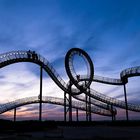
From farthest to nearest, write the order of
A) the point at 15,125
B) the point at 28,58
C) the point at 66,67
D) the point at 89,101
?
1. the point at 89,101
2. the point at 66,67
3. the point at 28,58
4. the point at 15,125

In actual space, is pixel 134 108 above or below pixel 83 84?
below

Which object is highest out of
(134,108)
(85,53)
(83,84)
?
(85,53)

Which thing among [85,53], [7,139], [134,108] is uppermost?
[85,53]

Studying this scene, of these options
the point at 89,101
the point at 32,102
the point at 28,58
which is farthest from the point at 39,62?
the point at 89,101

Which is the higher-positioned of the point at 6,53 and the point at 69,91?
the point at 6,53

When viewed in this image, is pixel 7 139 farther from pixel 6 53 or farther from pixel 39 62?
pixel 39 62

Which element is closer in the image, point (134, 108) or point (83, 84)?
point (83, 84)

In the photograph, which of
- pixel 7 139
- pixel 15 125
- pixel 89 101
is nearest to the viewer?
pixel 7 139

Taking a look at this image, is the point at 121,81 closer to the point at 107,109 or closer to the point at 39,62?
the point at 107,109

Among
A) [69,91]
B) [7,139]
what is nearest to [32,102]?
[69,91]
